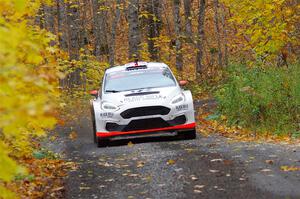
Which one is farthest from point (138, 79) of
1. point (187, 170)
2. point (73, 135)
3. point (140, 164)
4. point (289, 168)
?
point (289, 168)

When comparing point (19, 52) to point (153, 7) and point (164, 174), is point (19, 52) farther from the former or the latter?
point (153, 7)

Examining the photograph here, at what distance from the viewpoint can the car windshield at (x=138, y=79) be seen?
13.9m

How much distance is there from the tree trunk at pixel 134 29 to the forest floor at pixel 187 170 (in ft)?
38.6

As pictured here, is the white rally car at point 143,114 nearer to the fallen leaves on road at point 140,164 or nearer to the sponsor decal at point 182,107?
the sponsor decal at point 182,107

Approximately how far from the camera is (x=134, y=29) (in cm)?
2477

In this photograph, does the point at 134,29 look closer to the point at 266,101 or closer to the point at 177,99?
the point at 266,101

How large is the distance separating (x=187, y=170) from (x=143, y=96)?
Answer: 3.80 metres

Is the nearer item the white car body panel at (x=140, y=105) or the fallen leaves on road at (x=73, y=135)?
the white car body panel at (x=140, y=105)

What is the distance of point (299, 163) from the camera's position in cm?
946

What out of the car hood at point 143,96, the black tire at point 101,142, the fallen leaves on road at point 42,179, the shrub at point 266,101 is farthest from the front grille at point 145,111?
the shrub at point 266,101

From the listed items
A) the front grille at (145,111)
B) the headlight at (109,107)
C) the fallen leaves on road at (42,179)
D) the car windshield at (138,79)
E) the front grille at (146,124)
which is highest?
the car windshield at (138,79)

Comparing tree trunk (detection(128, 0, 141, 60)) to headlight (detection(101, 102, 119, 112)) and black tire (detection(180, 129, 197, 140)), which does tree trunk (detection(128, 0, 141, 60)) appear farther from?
headlight (detection(101, 102, 119, 112))

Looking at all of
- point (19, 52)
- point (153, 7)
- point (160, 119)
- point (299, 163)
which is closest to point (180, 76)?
point (153, 7)

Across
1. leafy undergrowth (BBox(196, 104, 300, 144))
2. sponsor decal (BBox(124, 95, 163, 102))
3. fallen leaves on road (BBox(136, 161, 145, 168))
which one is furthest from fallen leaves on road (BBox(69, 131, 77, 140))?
fallen leaves on road (BBox(136, 161, 145, 168))
